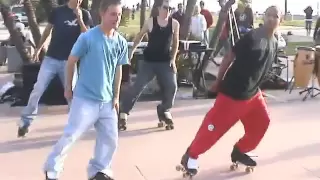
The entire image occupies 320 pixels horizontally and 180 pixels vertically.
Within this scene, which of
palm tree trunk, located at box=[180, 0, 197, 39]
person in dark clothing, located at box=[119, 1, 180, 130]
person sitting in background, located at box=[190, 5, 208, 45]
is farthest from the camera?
person sitting in background, located at box=[190, 5, 208, 45]

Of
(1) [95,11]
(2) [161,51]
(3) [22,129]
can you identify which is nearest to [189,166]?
(2) [161,51]

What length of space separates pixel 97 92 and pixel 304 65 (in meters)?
6.93

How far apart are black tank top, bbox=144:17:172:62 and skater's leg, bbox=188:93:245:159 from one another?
2.38m

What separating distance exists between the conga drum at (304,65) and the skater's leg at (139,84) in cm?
419

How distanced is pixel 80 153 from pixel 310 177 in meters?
2.62

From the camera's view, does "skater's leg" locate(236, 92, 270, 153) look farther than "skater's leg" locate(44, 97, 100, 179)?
Yes

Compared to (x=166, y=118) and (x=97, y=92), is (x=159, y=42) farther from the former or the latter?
(x=97, y=92)

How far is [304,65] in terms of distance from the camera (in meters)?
11.5

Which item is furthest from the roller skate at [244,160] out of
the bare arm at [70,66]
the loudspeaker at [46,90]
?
the loudspeaker at [46,90]

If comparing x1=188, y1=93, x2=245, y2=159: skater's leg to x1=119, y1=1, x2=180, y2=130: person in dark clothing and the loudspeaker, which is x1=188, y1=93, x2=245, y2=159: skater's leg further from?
the loudspeaker

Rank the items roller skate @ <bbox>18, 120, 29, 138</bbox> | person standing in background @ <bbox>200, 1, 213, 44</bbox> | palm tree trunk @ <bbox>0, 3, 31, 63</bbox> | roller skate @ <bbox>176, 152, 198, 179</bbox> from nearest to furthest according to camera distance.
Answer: roller skate @ <bbox>176, 152, 198, 179</bbox>
roller skate @ <bbox>18, 120, 29, 138</bbox>
palm tree trunk @ <bbox>0, 3, 31, 63</bbox>
person standing in background @ <bbox>200, 1, 213, 44</bbox>

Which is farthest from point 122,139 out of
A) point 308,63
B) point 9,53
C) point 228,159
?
point 9,53

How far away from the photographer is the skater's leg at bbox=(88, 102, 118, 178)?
5.47 meters

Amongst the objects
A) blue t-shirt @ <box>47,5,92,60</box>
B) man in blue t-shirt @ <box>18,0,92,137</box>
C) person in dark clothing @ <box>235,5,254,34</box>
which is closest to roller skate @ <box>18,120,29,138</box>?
man in blue t-shirt @ <box>18,0,92,137</box>
